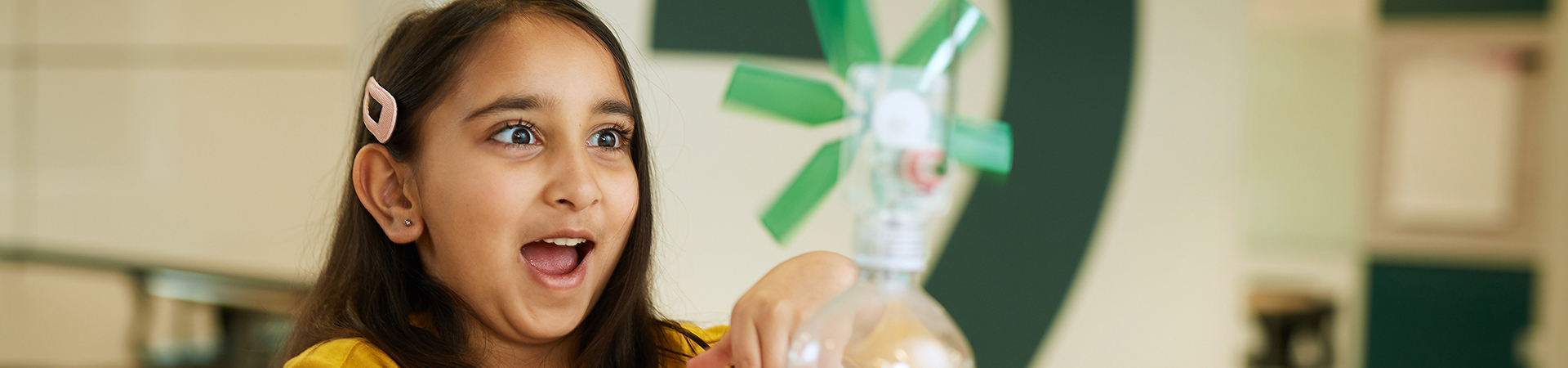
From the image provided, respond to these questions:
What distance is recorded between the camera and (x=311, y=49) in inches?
107

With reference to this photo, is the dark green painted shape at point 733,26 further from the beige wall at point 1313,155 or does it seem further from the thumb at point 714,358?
the thumb at point 714,358

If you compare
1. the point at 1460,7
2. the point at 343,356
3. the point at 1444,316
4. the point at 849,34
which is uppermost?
the point at 1460,7

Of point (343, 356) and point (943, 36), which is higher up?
point (943, 36)

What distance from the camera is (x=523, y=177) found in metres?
0.65

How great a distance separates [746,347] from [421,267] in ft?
1.06

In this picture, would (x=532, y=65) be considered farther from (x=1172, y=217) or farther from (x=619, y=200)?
(x=1172, y=217)

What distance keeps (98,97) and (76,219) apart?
0.38m

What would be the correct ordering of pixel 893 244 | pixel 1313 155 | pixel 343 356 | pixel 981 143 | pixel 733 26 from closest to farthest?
1. pixel 893 244
2. pixel 981 143
3. pixel 343 356
4. pixel 733 26
5. pixel 1313 155

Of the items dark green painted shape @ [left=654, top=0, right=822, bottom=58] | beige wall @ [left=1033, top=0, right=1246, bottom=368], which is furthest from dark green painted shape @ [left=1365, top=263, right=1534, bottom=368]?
dark green painted shape @ [left=654, top=0, right=822, bottom=58]

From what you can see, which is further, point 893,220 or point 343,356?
point 343,356

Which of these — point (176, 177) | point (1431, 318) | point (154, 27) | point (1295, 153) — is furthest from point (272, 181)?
point (1431, 318)

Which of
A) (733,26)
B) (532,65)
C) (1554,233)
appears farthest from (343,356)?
(1554,233)

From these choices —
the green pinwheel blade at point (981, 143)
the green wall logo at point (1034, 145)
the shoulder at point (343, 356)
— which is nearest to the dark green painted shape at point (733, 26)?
the green wall logo at point (1034, 145)

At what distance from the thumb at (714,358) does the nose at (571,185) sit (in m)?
0.16
